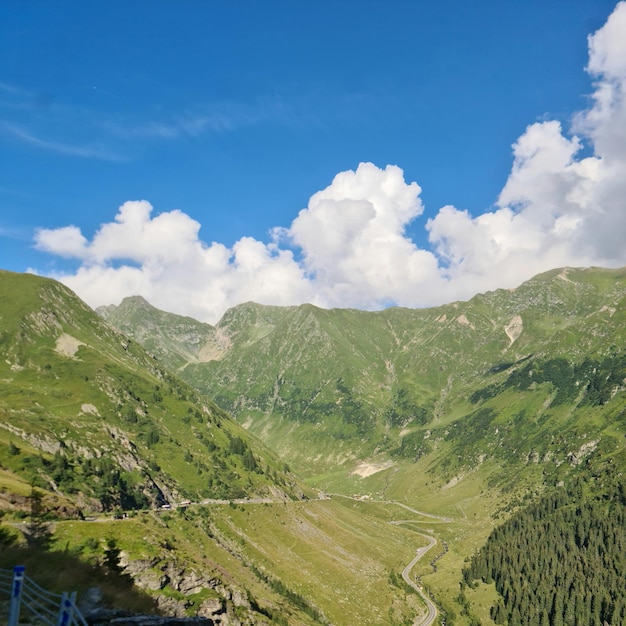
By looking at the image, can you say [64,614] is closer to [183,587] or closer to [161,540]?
[183,587]

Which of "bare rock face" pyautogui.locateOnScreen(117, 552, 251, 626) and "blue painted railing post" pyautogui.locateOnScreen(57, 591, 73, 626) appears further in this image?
"bare rock face" pyautogui.locateOnScreen(117, 552, 251, 626)

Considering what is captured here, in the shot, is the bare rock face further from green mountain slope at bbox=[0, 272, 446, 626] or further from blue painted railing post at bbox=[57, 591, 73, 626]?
blue painted railing post at bbox=[57, 591, 73, 626]

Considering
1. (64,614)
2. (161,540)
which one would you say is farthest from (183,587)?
(64,614)

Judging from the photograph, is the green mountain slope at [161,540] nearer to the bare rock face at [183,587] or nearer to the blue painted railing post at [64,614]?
the bare rock face at [183,587]

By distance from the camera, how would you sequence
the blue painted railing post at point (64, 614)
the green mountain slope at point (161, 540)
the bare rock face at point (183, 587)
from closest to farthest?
the blue painted railing post at point (64, 614)
the green mountain slope at point (161, 540)
the bare rock face at point (183, 587)

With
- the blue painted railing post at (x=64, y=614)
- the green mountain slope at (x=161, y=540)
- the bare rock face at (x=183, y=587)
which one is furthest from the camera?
the bare rock face at (x=183, y=587)

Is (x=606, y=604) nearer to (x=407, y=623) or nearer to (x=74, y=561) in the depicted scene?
(x=407, y=623)

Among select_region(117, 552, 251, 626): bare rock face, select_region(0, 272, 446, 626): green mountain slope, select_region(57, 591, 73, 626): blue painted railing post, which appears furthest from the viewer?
select_region(117, 552, 251, 626): bare rock face

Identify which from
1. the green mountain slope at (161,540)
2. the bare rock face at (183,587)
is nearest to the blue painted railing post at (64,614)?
the green mountain slope at (161,540)

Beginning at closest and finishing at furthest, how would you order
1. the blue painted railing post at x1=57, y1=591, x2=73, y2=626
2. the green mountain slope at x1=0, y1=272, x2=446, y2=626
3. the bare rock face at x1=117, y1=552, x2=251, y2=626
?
the blue painted railing post at x1=57, y1=591, x2=73, y2=626, the green mountain slope at x1=0, y1=272, x2=446, y2=626, the bare rock face at x1=117, y1=552, x2=251, y2=626

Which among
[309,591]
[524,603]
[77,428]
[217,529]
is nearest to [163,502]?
[217,529]

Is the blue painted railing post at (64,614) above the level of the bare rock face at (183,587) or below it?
above

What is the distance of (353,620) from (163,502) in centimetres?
8570

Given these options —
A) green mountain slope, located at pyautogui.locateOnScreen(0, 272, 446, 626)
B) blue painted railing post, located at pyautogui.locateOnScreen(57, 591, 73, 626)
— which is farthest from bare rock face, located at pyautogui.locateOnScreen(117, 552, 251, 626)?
blue painted railing post, located at pyautogui.locateOnScreen(57, 591, 73, 626)
